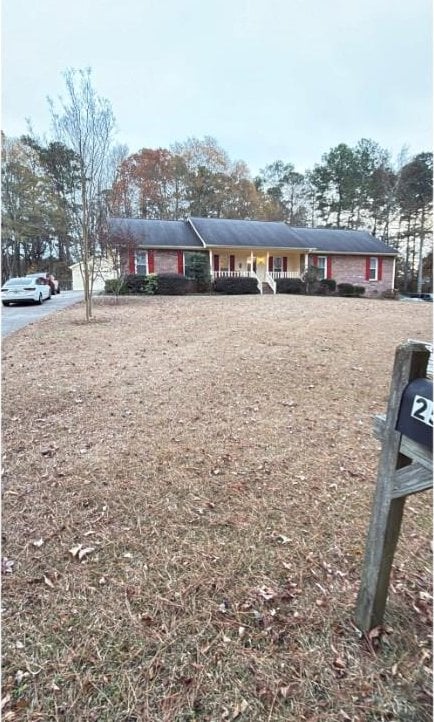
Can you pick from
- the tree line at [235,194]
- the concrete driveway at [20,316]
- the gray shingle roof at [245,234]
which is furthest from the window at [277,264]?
the concrete driveway at [20,316]

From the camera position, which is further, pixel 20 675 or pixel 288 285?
pixel 288 285

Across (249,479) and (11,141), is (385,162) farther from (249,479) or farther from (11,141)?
(249,479)

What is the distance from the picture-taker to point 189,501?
8.56ft

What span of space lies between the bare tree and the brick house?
5.91 m

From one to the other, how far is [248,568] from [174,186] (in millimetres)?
34657

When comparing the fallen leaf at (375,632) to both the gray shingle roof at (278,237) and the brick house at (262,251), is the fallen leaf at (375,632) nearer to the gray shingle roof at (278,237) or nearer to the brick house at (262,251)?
the brick house at (262,251)

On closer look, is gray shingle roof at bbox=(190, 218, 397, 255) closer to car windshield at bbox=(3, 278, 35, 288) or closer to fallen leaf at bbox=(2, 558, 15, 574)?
car windshield at bbox=(3, 278, 35, 288)

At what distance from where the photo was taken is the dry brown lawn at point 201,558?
1455 millimetres

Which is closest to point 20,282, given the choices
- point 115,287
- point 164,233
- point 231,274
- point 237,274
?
point 115,287

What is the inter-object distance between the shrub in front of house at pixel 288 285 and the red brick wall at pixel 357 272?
12.8ft

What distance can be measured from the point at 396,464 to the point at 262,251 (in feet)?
69.2

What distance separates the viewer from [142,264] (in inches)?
774

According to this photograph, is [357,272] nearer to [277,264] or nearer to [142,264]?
[277,264]

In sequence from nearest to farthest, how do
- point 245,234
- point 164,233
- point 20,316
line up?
point 20,316, point 164,233, point 245,234
